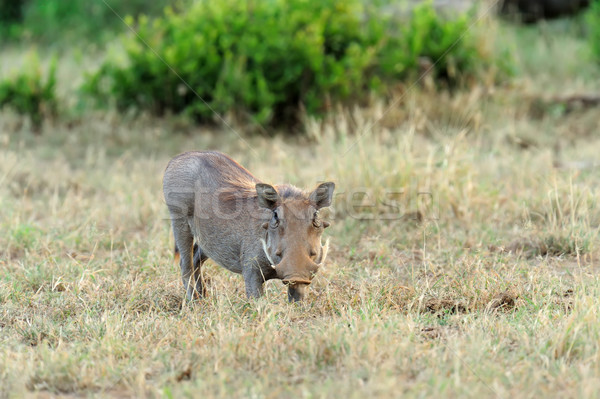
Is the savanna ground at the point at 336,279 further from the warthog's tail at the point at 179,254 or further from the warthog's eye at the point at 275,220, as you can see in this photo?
the warthog's eye at the point at 275,220

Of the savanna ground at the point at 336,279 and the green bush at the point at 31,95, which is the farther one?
the green bush at the point at 31,95

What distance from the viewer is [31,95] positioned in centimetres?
896

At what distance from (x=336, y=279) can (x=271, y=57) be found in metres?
4.70

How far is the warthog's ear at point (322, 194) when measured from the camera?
3951mm

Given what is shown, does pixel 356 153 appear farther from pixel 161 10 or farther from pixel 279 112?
pixel 161 10

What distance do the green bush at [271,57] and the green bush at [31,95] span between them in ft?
1.59

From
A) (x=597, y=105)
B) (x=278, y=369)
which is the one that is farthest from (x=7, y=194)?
(x=597, y=105)

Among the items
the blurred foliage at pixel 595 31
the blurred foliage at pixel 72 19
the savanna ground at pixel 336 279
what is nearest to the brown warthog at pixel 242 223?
the savanna ground at pixel 336 279

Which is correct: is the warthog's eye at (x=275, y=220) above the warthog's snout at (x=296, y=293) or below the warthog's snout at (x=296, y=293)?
above

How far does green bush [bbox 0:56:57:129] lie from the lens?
29.4 ft

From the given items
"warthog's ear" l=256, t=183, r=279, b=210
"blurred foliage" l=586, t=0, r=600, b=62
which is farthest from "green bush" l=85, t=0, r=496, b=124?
"warthog's ear" l=256, t=183, r=279, b=210

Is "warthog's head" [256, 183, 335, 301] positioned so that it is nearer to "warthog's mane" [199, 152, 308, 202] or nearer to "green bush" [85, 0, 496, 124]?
"warthog's mane" [199, 152, 308, 202]

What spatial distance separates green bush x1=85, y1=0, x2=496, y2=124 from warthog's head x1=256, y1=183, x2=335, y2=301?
14.9 ft

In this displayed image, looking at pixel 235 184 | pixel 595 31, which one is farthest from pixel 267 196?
pixel 595 31
